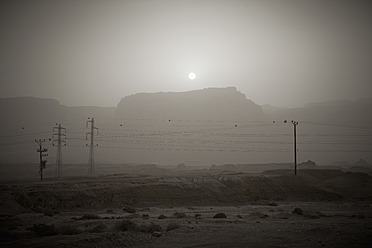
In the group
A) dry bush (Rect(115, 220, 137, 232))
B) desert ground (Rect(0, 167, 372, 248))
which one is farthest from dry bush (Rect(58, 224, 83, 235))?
dry bush (Rect(115, 220, 137, 232))

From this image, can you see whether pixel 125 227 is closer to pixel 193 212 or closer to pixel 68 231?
pixel 68 231

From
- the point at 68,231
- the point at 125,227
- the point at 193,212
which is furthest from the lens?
the point at 193,212

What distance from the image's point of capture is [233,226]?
2453 cm

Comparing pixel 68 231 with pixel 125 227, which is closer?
pixel 68 231

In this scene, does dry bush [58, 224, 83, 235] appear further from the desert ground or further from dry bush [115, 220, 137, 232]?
dry bush [115, 220, 137, 232]

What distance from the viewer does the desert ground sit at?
19.5m

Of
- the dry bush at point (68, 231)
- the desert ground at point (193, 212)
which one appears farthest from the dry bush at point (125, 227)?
the dry bush at point (68, 231)

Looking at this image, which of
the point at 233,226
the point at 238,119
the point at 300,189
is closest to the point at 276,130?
the point at 238,119

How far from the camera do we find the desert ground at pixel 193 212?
64.0 ft

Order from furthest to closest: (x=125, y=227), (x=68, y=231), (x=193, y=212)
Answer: (x=193, y=212) → (x=125, y=227) → (x=68, y=231)

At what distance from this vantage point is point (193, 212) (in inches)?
1439

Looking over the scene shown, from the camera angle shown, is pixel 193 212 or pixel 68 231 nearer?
pixel 68 231

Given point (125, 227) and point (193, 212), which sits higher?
point (125, 227)

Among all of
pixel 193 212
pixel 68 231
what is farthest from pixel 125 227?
pixel 193 212
